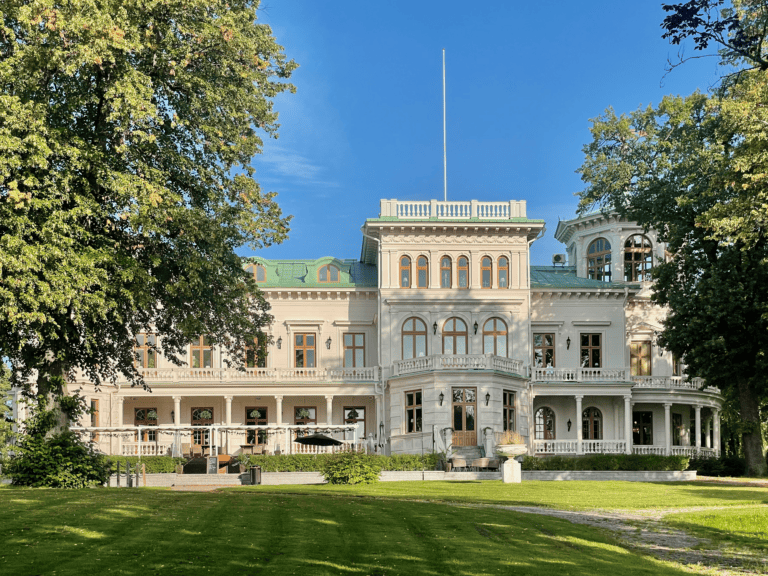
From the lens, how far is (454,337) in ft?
151

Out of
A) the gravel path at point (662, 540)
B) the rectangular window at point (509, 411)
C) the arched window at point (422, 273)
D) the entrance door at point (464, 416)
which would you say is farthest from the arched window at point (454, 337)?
the gravel path at point (662, 540)

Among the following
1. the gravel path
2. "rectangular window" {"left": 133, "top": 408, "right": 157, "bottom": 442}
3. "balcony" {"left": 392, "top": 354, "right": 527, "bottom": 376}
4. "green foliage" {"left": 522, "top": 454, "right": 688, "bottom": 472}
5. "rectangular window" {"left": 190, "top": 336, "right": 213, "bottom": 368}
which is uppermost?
"rectangular window" {"left": 190, "top": 336, "right": 213, "bottom": 368}

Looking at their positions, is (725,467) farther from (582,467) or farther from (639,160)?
(639,160)

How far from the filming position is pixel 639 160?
42.1m

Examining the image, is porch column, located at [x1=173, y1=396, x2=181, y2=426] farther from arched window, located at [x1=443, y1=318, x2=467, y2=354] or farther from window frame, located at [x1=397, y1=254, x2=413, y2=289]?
arched window, located at [x1=443, y1=318, x2=467, y2=354]

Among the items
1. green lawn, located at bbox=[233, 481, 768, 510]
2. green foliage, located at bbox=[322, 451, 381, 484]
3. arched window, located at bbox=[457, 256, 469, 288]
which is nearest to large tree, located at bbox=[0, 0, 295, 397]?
green foliage, located at bbox=[322, 451, 381, 484]

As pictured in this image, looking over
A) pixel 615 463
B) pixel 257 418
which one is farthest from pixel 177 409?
pixel 615 463

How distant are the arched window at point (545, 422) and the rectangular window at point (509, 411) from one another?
482 centimetres

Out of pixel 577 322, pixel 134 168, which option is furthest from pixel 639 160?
pixel 134 168

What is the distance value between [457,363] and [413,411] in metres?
3.21

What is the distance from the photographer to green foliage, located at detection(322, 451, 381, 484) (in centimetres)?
2806

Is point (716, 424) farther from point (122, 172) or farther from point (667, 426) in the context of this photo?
point (122, 172)

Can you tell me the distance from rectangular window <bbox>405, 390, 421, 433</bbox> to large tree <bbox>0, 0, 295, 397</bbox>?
1784 cm

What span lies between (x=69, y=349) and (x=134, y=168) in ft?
17.3
